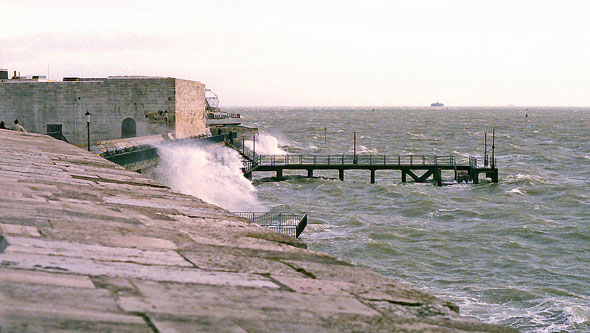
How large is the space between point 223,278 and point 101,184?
3756 millimetres

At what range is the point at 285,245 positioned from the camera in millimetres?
4199

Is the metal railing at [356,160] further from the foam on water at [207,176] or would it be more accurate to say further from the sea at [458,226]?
the foam on water at [207,176]

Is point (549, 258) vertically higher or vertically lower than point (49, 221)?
lower

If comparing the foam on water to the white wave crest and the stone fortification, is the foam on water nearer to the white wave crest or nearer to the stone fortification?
the stone fortification

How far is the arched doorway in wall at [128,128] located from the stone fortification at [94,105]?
21 centimetres

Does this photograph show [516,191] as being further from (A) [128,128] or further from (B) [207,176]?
(A) [128,128]

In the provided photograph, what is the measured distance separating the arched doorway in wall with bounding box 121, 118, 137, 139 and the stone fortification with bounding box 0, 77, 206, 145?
212 millimetres

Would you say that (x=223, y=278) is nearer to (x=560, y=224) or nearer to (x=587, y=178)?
(x=560, y=224)

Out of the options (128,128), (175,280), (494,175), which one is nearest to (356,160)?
(494,175)

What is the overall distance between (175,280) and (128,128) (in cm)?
4772

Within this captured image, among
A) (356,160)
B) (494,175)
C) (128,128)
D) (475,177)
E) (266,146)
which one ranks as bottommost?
(475,177)

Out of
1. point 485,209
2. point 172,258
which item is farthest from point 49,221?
point 485,209

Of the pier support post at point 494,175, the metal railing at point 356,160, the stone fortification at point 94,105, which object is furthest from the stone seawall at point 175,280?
the pier support post at point 494,175

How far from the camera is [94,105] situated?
48.1 m
